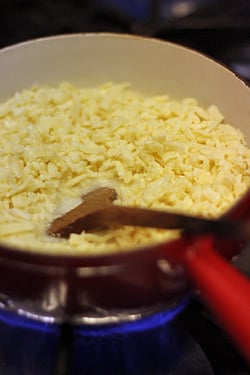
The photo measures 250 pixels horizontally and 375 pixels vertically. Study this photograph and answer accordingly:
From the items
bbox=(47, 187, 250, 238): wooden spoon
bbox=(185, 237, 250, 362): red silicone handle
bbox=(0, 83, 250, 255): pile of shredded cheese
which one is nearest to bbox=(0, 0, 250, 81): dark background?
bbox=(0, 83, 250, 255): pile of shredded cheese

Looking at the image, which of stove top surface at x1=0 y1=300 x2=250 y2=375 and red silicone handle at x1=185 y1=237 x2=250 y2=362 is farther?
stove top surface at x1=0 y1=300 x2=250 y2=375

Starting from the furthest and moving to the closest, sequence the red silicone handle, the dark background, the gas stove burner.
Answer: the dark background, the gas stove burner, the red silicone handle

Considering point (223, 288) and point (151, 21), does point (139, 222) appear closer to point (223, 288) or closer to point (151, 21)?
point (223, 288)

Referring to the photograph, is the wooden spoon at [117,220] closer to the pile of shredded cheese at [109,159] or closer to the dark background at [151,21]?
the pile of shredded cheese at [109,159]

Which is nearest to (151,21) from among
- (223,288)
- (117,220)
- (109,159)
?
(109,159)

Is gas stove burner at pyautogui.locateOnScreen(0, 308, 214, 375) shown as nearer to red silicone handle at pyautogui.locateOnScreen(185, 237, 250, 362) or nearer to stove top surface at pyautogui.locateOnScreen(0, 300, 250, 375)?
stove top surface at pyautogui.locateOnScreen(0, 300, 250, 375)

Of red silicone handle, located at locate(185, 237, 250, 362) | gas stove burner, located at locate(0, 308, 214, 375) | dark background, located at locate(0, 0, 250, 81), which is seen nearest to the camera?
red silicone handle, located at locate(185, 237, 250, 362)
